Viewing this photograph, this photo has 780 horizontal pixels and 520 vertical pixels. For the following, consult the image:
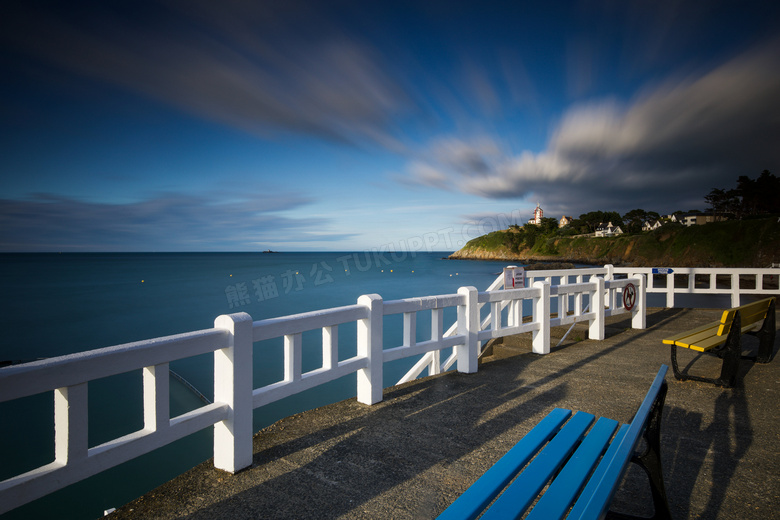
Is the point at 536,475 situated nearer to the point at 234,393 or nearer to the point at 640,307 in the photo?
the point at 234,393

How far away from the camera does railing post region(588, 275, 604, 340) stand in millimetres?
7969

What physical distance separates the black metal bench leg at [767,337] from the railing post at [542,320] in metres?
3.23

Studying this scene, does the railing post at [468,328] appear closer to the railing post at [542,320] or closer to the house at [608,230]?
the railing post at [542,320]

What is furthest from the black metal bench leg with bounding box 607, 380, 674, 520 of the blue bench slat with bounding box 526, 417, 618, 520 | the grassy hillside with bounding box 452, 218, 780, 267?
the grassy hillside with bounding box 452, 218, 780, 267

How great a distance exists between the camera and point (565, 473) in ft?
6.44

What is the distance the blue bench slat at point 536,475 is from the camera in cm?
159

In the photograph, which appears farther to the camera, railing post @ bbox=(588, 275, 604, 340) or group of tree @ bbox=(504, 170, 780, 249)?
group of tree @ bbox=(504, 170, 780, 249)

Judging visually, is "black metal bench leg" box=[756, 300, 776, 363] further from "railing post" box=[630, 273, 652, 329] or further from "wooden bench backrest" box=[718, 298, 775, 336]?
"railing post" box=[630, 273, 652, 329]

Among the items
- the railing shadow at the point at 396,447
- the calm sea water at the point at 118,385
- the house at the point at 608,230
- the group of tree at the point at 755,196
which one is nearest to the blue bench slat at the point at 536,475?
the railing shadow at the point at 396,447

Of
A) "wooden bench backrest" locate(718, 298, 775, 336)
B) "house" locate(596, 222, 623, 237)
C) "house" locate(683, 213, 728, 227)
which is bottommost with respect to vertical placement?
"wooden bench backrest" locate(718, 298, 775, 336)

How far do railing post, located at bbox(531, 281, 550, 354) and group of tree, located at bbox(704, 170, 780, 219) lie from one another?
100686 mm

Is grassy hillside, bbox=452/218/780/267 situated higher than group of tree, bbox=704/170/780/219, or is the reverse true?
group of tree, bbox=704/170/780/219

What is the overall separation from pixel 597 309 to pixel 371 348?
18.8 ft

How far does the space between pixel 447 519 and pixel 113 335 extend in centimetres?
2644
